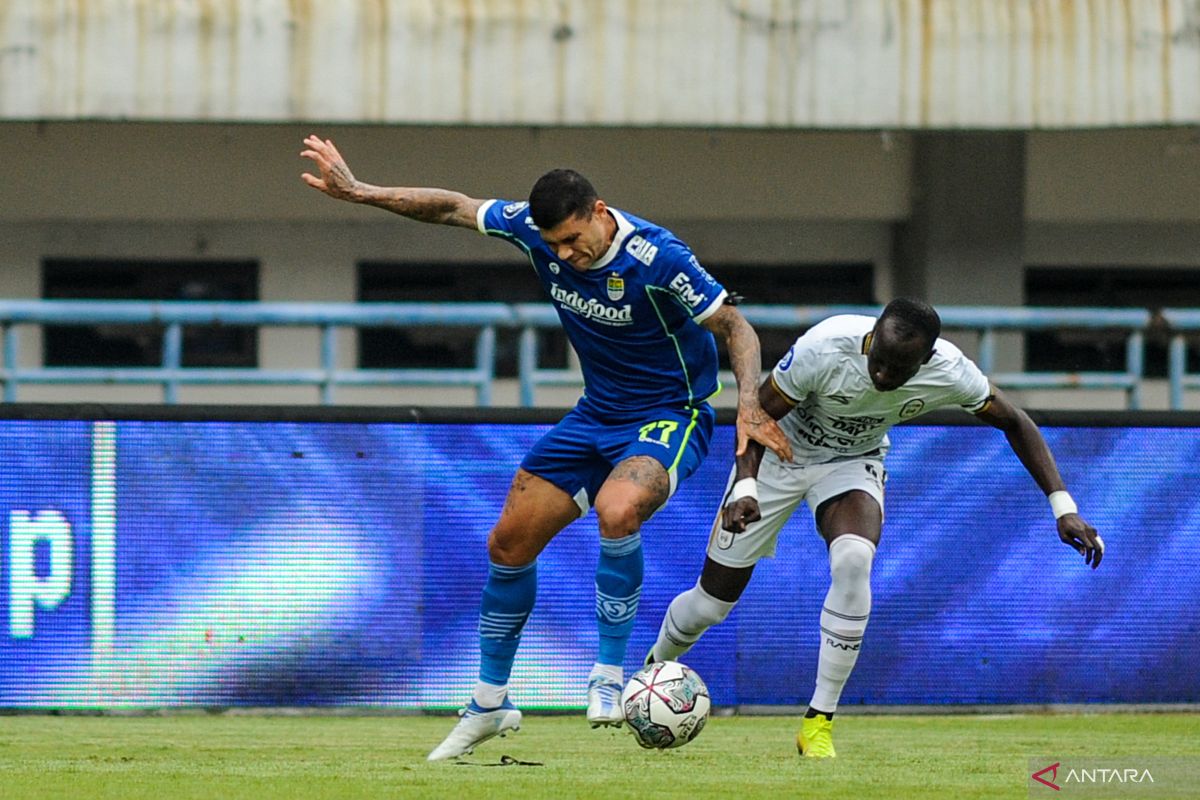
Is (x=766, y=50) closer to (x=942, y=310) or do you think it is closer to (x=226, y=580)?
(x=942, y=310)

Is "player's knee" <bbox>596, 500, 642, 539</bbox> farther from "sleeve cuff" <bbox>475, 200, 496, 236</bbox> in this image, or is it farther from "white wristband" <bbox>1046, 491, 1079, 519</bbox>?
"white wristband" <bbox>1046, 491, 1079, 519</bbox>

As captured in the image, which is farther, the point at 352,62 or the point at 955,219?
the point at 955,219

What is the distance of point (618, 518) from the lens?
25.4 ft

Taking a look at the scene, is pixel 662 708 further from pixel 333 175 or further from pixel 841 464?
pixel 333 175

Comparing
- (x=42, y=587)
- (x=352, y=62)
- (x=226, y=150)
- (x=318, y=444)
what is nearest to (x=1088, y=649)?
(x=318, y=444)

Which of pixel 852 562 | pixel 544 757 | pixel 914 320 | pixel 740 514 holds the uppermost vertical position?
pixel 914 320

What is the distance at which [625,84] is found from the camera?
15203 millimetres

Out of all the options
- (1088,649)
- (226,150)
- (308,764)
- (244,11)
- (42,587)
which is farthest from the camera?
(226,150)

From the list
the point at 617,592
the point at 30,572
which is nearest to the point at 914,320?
the point at 617,592

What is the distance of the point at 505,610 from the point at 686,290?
146cm

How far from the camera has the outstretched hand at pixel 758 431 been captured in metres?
7.55

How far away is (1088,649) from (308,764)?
15.3 feet

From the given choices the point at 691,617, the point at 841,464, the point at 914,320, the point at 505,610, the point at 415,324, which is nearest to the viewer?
the point at 914,320

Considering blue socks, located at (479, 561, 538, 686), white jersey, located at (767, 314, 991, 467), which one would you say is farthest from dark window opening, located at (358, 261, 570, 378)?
blue socks, located at (479, 561, 538, 686)
